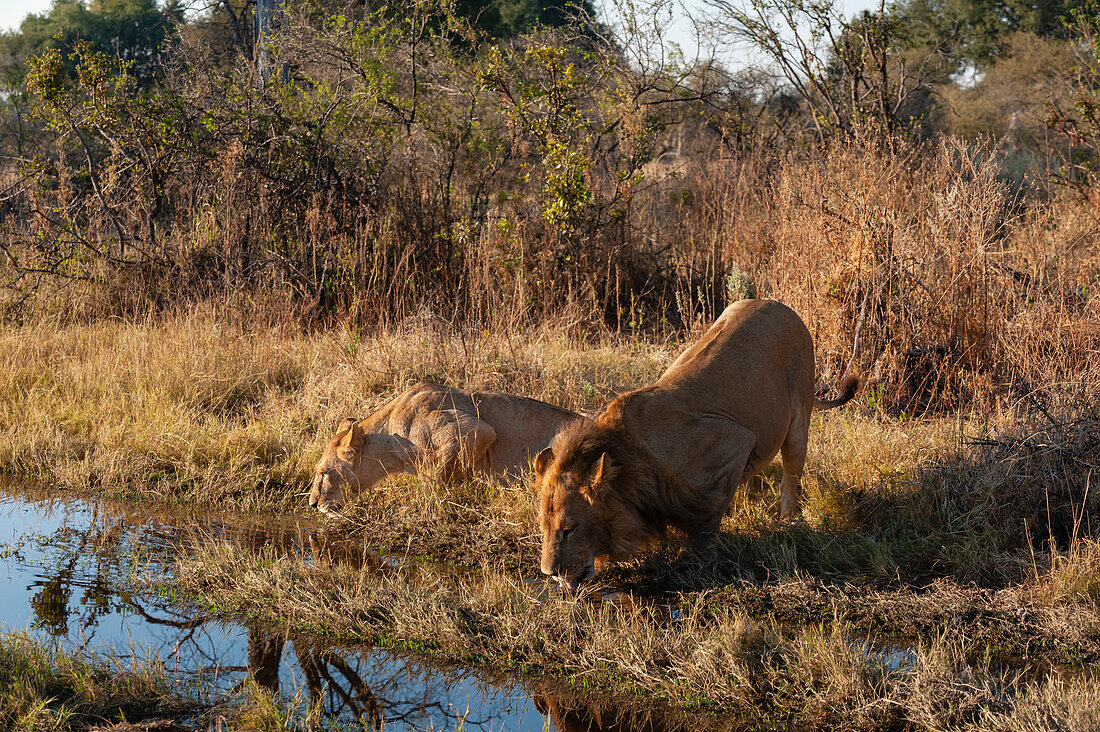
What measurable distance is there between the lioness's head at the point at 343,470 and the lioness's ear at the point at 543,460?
160 centimetres

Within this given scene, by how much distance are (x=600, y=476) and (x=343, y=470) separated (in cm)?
208

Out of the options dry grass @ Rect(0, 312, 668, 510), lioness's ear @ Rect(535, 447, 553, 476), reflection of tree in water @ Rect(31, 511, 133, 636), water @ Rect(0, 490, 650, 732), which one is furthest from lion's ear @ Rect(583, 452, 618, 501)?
dry grass @ Rect(0, 312, 668, 510)

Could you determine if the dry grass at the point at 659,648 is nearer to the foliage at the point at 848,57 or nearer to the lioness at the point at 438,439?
the lioness at the point at 438,439

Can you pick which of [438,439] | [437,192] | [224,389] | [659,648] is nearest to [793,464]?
[659,648]

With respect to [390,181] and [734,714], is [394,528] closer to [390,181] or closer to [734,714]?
[734,714]

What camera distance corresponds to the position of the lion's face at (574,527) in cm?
441

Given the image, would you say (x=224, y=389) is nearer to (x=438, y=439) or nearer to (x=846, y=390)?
(x=438, y=439)

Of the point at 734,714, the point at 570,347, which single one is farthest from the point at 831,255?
the point at 734,714

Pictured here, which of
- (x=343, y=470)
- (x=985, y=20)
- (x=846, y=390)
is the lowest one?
(x=343, y=470)

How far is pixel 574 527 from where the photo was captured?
14.5ft

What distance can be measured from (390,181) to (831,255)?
5.49 meters

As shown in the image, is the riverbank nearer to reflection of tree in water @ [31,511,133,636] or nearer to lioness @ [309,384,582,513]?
lioness @ [309,384,582,513]

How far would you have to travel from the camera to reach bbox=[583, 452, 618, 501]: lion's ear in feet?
14.4

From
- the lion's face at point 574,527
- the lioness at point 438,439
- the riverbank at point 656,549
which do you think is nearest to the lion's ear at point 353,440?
the lioness at point 438,439
